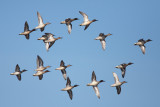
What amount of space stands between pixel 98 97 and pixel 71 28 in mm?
11100

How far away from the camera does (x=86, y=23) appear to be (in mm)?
80625

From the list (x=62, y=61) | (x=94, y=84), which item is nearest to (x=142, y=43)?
(x=94, y=84)

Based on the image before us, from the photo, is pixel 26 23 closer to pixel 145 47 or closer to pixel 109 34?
pixel 109 34

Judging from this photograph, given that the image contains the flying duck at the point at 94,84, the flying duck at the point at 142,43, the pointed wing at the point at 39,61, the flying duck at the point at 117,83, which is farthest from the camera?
Answer: the flying duck at the point at 142,43

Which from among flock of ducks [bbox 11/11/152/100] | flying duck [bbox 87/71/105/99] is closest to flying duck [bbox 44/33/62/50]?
flock of ducks [bbox 11/11/152/100]

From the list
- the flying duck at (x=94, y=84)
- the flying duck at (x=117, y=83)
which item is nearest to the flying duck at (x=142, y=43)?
the flying duck at (x=117, y=83)

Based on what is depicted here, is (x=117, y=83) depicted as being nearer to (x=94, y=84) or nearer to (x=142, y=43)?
(x=94, y=84)

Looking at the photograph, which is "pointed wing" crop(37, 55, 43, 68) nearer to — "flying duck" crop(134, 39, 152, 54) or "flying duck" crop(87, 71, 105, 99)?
"flying duck" crop(87, 71, 105, 99)

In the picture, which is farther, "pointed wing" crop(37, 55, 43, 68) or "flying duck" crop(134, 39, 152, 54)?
"flying duck" crop(134, 39, 152, 54)

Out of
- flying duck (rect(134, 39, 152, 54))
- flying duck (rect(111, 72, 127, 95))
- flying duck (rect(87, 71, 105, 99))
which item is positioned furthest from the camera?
flying duck (rect(134, 39, 152, 54))

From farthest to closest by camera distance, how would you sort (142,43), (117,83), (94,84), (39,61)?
(142,43), (39,61), (117,83), (94,84)

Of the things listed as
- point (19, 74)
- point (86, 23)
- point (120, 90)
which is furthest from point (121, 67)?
point (19, 74)

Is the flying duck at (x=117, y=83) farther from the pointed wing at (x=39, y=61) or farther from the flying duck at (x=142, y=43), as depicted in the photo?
the pointed wing at (x=39, y=61)

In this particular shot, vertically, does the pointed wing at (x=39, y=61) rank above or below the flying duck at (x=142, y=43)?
below
